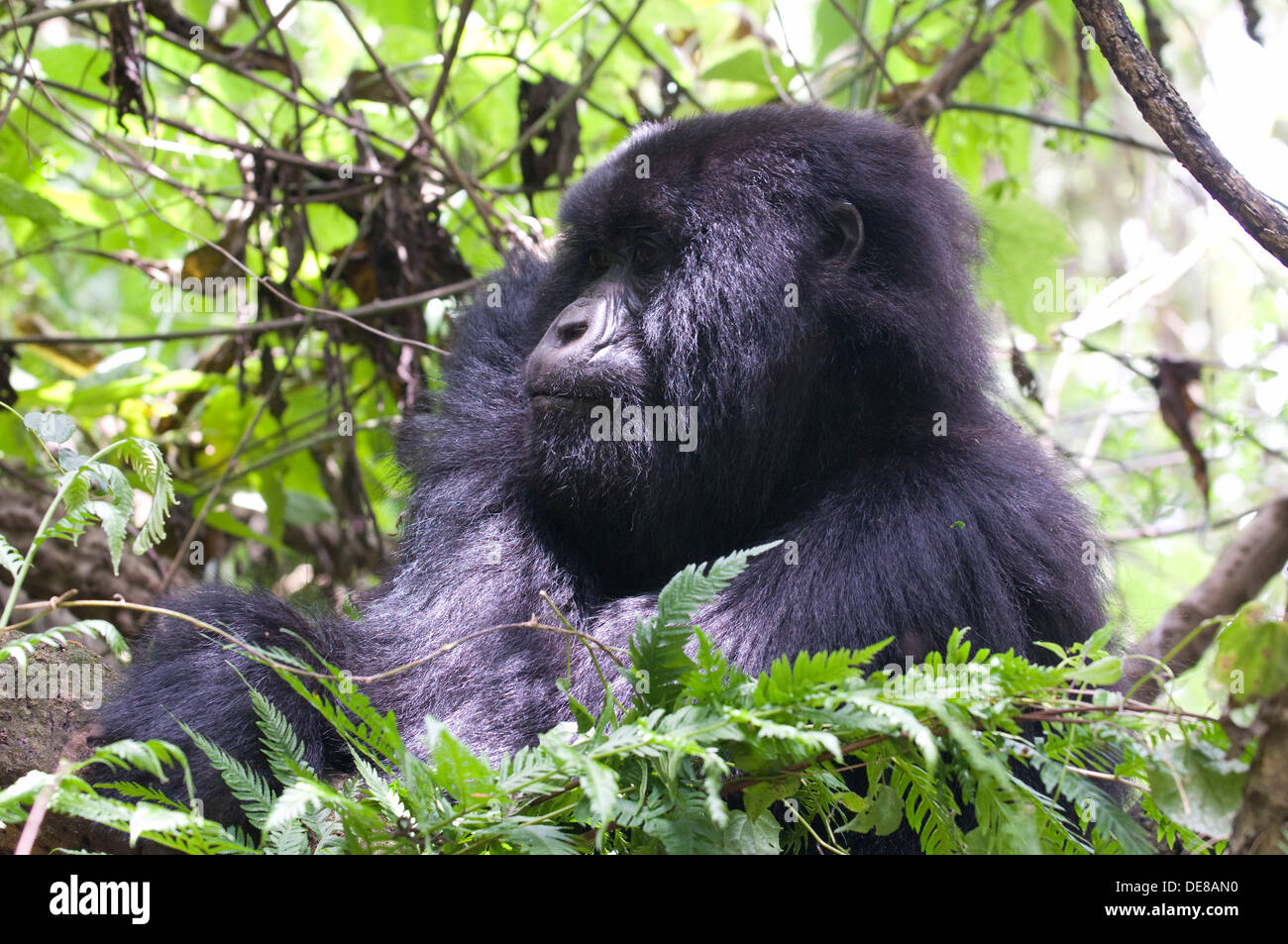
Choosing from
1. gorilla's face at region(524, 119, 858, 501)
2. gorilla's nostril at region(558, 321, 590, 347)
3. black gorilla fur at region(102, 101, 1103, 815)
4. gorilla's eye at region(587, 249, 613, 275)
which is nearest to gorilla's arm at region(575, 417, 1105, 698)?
black gorilla fur at region(102, 101, 1103, 815)

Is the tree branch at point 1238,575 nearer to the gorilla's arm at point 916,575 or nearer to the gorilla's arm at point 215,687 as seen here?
the gorilla's arm at point 916,575

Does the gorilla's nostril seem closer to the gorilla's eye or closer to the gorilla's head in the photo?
the gorilla's head

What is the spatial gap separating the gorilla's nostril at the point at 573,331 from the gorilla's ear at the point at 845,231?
0.71 meters

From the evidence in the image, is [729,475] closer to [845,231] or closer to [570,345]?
[570,345]

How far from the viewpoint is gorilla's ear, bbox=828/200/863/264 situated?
120 inches

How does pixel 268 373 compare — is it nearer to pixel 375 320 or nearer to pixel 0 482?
pixel 375 320

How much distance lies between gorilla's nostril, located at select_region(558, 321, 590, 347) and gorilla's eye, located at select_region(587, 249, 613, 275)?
0.29m

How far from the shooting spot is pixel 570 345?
2961 mm

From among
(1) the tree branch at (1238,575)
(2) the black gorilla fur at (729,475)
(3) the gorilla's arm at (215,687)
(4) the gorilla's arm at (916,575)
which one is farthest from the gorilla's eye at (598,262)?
(1) the tree branch at (1238,575)

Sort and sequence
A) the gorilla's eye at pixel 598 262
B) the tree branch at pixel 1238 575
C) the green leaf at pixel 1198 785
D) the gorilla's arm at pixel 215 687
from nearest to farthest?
the green leaf at pixel 1198 785, the gorilla's arm at pixel 215 687, the gorilla's eye at pixel 598 262, the tree branch at pixel 1238 575

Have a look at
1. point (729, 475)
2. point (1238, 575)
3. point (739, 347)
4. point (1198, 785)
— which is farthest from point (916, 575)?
point (1238, 575)

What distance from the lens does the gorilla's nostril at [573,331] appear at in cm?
298
